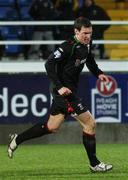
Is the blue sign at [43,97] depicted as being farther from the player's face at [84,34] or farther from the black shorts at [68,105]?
the player's face at [84,34]

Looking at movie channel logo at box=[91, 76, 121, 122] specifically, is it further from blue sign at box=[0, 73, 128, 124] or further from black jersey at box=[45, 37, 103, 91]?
black jersey at box=[45, 37, 103, 91]

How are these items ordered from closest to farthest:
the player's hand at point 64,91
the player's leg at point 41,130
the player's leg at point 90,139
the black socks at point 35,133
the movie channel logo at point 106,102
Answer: the player's hand at point 64,91
the player's leg at point 90,139
the player's leg at point 41,130
the black socks at point 35,133
the movie channel logo at point 106,102

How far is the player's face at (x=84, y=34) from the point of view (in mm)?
9438

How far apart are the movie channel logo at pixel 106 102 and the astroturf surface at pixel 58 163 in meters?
0.68

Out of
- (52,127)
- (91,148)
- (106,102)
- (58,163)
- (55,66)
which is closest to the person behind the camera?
(55,66)

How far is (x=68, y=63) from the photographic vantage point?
389 inches

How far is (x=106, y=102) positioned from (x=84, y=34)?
6146 mm

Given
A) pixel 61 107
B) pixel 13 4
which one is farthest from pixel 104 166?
pixel 13 4

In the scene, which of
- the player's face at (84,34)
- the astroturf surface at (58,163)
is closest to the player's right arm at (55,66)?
the player's face at (84,34)

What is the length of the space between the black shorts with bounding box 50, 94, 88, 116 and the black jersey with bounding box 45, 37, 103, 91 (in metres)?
0.14

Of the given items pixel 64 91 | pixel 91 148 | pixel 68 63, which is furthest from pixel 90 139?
pixel 68 63

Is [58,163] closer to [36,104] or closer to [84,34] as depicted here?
[84,34]

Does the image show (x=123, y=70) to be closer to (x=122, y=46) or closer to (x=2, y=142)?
(x=122, y=46)

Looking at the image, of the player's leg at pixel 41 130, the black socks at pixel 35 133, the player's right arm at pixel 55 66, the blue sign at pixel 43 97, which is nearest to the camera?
the player's right arm at pixel 55 66
